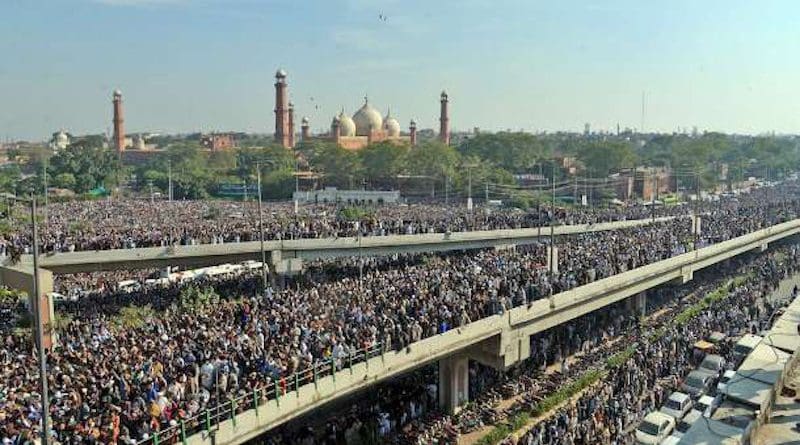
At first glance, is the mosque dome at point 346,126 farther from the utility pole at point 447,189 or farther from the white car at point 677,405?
the white car at point 677,405

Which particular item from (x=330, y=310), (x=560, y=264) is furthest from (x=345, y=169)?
(x=330, y=310)

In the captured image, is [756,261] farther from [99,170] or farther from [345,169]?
[99,170]

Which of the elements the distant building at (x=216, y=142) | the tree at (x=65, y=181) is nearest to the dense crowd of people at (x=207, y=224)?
Result: the tree at (x=65, y=181)

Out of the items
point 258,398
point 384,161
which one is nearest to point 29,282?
point 258,398

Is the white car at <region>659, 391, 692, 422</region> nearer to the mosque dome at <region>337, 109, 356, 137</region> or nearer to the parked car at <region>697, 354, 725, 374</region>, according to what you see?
the parked car at <region>697, 354, 725, 374</region>

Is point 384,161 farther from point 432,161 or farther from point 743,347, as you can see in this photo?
point 743,347

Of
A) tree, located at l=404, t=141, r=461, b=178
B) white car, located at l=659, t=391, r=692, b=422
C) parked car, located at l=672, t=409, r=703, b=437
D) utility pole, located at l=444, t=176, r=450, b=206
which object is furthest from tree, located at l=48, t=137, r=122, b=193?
parked car, located at l=672, t=409, r=703, b=437
